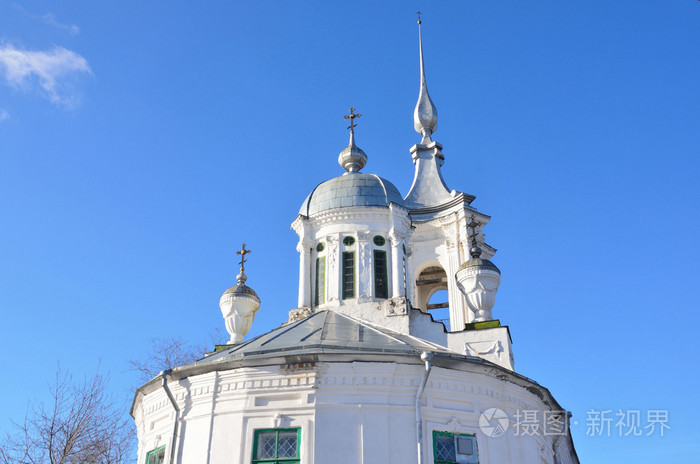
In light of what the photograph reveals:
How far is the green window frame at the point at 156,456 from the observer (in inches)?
573

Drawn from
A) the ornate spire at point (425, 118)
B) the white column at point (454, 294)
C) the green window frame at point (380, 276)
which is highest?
the ornate spire at point (425, 118)

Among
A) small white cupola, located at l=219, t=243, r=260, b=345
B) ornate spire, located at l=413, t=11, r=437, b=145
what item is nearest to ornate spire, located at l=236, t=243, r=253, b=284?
small white cupola, located at l=219, t=243, r=260, b=345

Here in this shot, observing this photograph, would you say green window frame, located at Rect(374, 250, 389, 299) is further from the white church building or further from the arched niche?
the arched niche

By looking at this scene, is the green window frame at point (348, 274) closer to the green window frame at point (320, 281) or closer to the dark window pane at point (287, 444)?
the green window frame at point (320, 281)

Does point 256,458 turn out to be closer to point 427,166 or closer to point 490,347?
point 490,347

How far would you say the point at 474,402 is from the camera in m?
14.3

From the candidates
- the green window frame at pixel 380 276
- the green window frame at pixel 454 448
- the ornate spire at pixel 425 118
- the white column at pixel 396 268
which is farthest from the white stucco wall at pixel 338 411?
the ornate spire at pixel 425 118

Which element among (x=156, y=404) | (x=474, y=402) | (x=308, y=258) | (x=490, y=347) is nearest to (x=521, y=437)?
(x=474, y=402)

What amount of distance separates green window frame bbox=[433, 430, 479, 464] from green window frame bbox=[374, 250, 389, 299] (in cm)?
714

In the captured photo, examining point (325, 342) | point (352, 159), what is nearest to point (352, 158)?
point (352, 159)

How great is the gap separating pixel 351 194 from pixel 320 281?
2.85m

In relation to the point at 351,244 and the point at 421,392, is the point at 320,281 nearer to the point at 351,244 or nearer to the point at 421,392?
the point at 351,244

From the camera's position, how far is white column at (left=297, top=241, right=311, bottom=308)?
2111cm

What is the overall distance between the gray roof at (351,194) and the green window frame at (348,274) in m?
1.59
